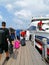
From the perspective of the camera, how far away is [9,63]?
9.67m

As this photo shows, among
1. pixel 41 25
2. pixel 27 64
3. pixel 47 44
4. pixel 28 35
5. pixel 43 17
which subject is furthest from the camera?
pixel 28 35

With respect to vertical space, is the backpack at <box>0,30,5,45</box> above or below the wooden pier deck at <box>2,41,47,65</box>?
above

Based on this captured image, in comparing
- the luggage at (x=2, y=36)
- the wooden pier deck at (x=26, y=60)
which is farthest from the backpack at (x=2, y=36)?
the wooden pier deck at (x=26, y=60)

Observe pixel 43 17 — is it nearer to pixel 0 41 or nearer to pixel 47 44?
pixel 47 44

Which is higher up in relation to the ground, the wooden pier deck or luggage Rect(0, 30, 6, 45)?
luggage Rect(0, 30, 6, 45)

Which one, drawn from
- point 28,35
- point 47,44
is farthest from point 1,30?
point 28,35

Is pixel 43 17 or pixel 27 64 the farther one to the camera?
pixel 43 17

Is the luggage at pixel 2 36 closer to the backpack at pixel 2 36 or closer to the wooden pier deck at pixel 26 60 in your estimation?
the backpack at pixel 2 36

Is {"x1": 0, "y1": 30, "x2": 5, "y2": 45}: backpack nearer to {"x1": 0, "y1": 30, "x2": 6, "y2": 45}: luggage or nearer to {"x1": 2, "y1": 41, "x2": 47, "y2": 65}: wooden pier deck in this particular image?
{"x1": 0, "y1": 30, "x2": 6, "y2": 45}: luggage

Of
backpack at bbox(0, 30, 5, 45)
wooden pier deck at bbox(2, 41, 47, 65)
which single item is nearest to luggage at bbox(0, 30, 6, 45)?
backpack at bbox(0, 30, 5, 45)

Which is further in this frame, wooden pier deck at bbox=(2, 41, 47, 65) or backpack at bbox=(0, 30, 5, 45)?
wooden pier deck at bbox=(2, 41, 47, 65)

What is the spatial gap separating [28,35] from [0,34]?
61.7 ft

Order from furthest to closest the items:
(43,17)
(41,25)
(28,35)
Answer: (28,35) < (43,17) < (41,25)

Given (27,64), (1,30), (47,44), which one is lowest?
(27,64)
